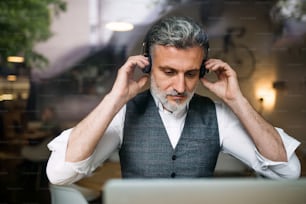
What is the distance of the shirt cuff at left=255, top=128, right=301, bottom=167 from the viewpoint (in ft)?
5.12

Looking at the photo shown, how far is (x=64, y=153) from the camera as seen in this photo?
1477 millimetres

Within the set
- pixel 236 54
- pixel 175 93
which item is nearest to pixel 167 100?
pixel 175 93

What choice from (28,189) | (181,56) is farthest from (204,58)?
(28,189)

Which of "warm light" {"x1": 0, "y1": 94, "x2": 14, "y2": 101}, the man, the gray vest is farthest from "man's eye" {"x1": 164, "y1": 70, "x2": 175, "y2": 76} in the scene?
"warm light" {"x1": 0, "y1": 94, "x2": 14, "y2": 101}

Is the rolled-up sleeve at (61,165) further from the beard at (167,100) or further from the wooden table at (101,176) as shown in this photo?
the beard at (167,100)

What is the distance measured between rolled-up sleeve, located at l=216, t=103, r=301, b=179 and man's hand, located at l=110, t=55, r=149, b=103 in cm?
30

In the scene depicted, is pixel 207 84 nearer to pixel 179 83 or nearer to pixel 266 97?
pixel 179 83

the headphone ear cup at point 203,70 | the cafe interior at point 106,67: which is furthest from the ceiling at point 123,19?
the headphone ear cup at point 203,70

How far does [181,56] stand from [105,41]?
28 centimetres

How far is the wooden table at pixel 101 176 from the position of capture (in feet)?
5.01

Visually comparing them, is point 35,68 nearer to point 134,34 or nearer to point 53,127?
point 53,127

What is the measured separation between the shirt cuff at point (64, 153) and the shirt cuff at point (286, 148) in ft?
2.03

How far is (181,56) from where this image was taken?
1489mm

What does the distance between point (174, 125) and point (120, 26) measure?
0.41 m
